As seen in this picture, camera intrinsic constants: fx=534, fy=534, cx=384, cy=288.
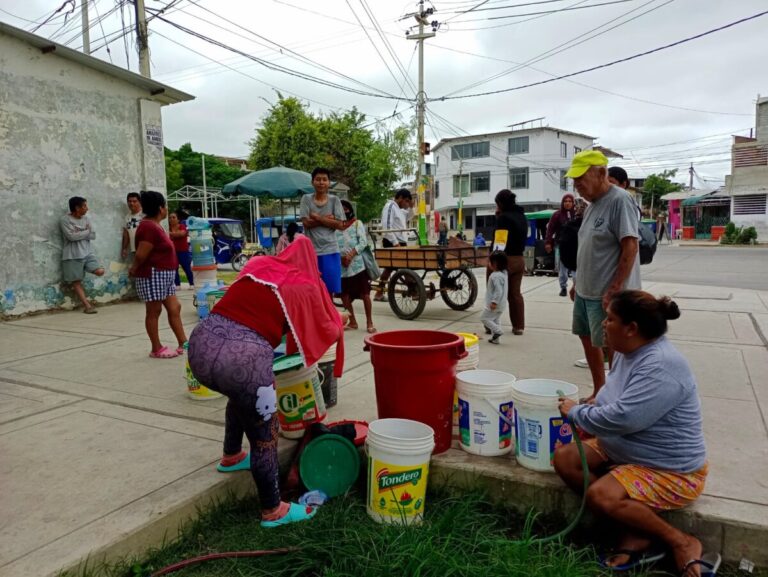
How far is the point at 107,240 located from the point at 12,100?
2.31 meters

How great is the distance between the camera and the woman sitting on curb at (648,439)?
2.27 metres

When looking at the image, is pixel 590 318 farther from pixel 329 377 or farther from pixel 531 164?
pixel 531 164

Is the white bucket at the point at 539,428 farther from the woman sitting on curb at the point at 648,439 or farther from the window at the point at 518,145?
the window at the point at 518,145

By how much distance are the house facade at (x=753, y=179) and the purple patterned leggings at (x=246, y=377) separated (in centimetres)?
3383

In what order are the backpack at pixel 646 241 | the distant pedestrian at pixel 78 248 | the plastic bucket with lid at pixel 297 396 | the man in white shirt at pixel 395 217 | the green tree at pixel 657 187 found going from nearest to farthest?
the plastic bucket with lid at pixel 297 396 → the backpack at pixel 646 241 → the distant pedestrian at pixel 78 248 → the man in white shirt at pixel 395 217 → the green tree at pixel 657 187

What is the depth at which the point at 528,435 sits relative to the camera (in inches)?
110

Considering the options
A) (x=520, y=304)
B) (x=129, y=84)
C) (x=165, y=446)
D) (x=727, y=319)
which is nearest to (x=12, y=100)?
(x=129, y=84)

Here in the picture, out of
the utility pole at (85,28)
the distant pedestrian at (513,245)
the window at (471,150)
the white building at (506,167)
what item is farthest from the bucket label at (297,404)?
the window at (471,150)

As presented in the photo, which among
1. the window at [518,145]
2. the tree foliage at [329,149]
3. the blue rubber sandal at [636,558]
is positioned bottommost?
the blue rubber sandal at [636,558]

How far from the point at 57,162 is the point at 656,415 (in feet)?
27.8

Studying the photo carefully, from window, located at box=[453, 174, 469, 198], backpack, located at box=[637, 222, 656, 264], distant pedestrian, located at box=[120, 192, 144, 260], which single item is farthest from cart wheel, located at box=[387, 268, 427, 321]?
window, located at box=[453, 174, 469, 198]

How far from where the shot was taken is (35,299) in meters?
7.63

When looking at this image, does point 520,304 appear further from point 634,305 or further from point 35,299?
point 35,299

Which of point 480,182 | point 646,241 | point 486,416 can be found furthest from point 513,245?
point 480,182
